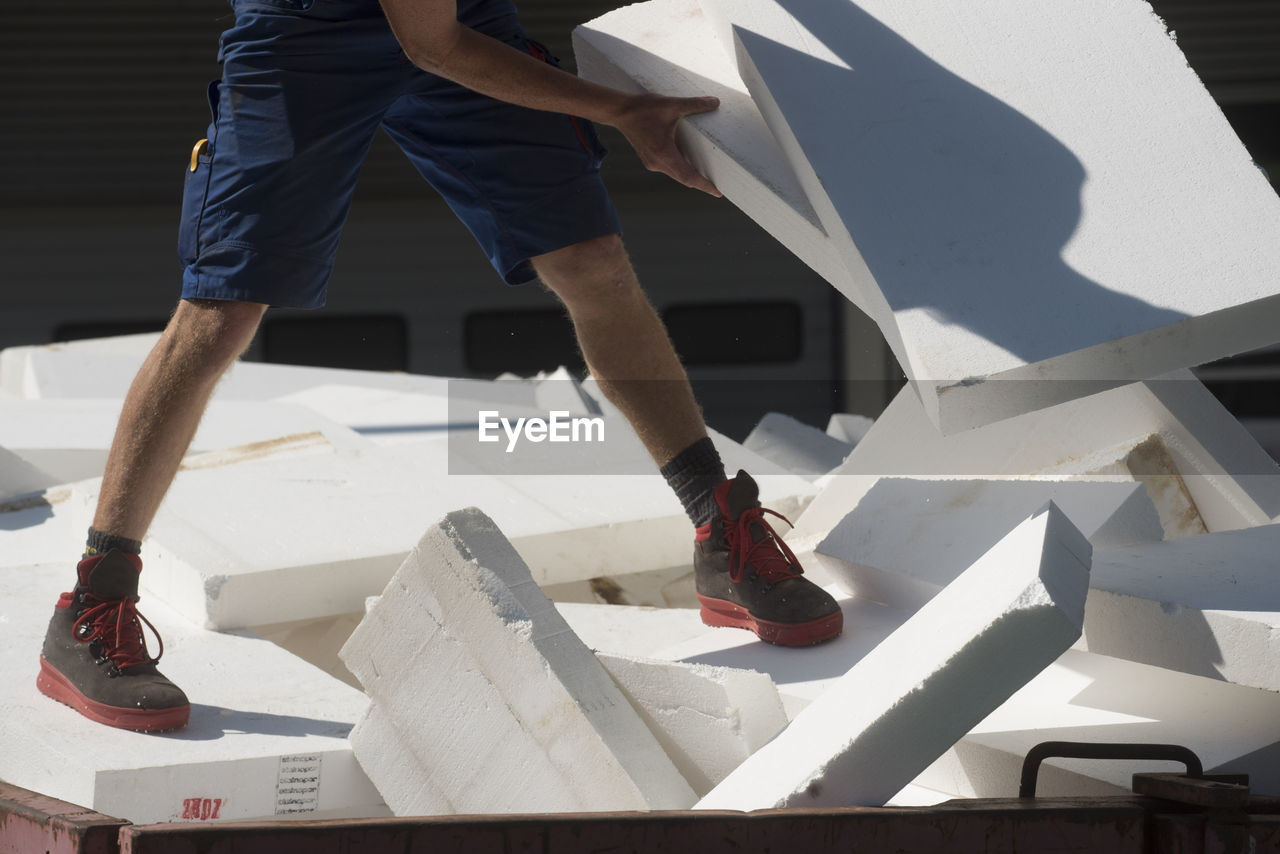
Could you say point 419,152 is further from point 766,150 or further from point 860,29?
point 860,29

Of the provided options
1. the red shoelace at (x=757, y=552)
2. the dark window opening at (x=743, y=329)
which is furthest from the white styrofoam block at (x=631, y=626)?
the dark window opening at (x=743, y=329)

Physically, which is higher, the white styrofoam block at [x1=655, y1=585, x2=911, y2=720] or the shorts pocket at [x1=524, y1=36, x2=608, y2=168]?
the shorts pocket at [x1=524, y1=36, x2=608, y2=168]

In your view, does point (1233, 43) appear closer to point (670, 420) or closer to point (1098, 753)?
point (670, 420)

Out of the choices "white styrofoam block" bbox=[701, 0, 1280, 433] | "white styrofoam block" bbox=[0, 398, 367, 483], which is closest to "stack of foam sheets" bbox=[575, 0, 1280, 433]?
"white styrofoam block" bbox=[701, 0, 1280, 433]

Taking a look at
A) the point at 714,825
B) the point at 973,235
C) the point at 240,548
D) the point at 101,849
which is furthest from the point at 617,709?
the point at 240,548

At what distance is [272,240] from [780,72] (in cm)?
76

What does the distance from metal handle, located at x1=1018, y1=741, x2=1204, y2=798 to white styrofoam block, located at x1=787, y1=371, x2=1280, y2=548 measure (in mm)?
1087

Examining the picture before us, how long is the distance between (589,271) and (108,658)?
37.4 inches

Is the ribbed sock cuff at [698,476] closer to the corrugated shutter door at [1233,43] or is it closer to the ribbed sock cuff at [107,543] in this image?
the ribbed sock cuff at [107,543]

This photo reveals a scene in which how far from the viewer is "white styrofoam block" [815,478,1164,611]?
1911 millimetres

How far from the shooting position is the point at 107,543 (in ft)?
6.29

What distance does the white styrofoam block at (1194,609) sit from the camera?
1.43m

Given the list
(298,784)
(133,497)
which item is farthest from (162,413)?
(298,784)

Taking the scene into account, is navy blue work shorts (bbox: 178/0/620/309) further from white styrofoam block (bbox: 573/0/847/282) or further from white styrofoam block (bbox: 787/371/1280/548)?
white styrofoam block (bbox: 787/371/1280/548)
